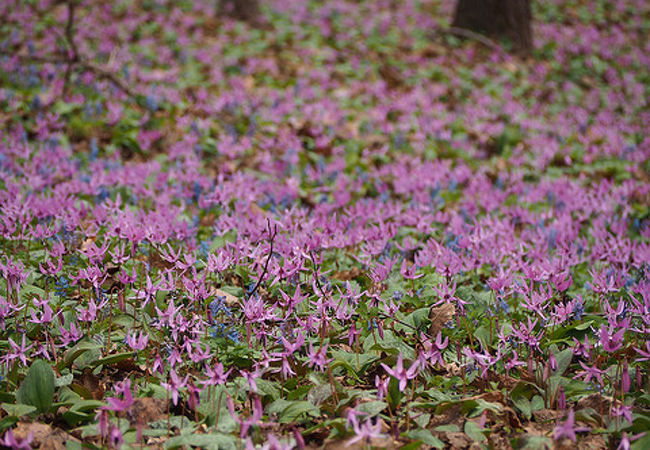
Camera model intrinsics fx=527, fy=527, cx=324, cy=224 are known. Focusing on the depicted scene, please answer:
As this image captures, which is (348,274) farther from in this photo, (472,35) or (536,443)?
(472,35)

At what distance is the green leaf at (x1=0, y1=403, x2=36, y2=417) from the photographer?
193 cm

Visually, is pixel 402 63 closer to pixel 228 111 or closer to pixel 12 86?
pixel 228 111

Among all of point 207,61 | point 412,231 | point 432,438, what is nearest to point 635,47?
point 207,61

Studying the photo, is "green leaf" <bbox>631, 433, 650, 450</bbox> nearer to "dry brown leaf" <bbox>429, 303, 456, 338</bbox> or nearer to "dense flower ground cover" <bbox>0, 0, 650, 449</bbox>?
"dense flower ground cover" <bbox>0, 0, 650, 449</bbox>

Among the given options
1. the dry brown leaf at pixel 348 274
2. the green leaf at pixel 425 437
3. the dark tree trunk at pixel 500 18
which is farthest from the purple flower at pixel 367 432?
the dark tree trunk at pixel 500 18

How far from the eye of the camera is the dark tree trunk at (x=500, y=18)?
1043cm

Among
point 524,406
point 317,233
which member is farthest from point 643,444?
point 317,233

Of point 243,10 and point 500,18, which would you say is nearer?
point 500,18

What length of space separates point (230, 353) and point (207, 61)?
7014 millimetres

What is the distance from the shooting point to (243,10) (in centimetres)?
1066

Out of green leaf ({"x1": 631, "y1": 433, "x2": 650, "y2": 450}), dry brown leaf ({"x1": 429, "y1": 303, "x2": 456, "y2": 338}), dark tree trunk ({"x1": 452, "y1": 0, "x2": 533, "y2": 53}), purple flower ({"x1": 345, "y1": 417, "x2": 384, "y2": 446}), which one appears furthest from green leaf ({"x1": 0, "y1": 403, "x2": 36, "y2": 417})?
dark tree trunk ({"x1": 452, "y1": 0, "x2": 533, "y2": 53})

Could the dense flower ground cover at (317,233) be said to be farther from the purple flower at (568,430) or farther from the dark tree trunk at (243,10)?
the dark tree trunk at (243,10)

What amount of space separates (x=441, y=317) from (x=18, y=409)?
6.30ft

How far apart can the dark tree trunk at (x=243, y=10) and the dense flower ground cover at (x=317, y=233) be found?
50cm
